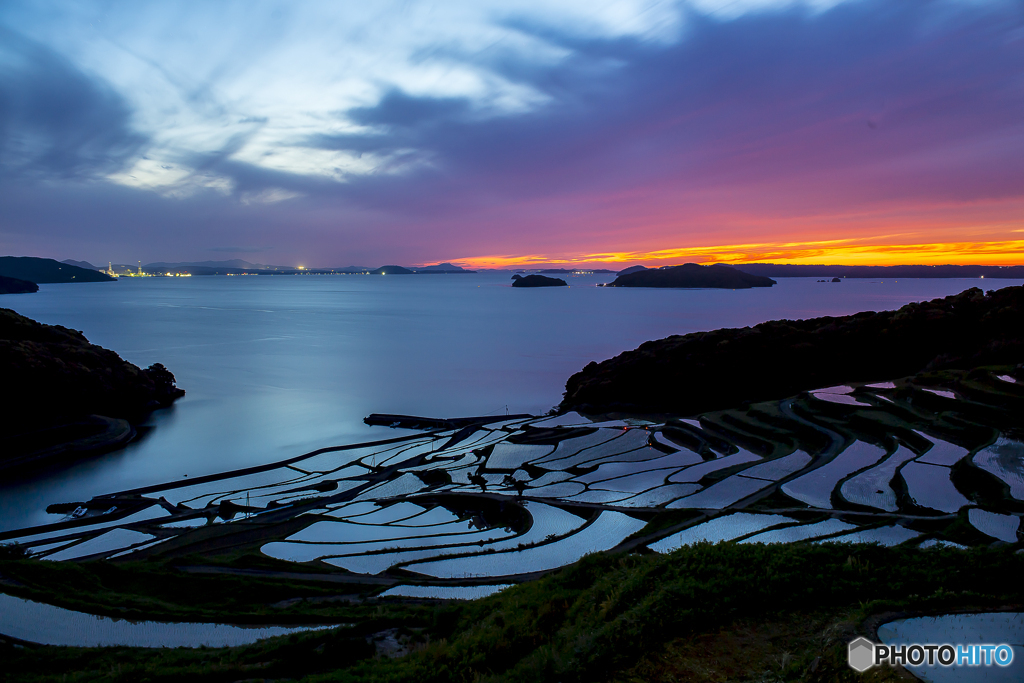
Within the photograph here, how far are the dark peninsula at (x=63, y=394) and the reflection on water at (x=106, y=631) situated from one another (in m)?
24.9

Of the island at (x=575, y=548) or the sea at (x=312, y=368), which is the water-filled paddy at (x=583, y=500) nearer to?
the island at (x=575, y=548)

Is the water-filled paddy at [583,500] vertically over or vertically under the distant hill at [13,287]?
under

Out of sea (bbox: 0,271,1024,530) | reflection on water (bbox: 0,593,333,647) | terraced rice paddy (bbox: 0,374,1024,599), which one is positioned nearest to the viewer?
reflection on water (bbox: 0,593,333,647)

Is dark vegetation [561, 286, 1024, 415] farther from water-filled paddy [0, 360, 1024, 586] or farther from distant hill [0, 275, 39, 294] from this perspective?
distant hill [0, 275, 39, 294]

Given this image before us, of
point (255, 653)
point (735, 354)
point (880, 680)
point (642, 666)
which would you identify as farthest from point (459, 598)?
point (735, 354)

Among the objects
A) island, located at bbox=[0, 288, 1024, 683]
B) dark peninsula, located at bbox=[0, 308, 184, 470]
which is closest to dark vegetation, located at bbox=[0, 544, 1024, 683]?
island, located at bbox=[0, 288, 1024, 683]

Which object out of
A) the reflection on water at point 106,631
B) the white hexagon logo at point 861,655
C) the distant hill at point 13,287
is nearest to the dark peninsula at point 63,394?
the reflection on water at point 106,631

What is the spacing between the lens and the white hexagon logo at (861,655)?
5.36 metres

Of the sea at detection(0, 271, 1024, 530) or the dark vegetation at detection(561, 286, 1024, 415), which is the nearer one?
the sea at detection(0, 271, 1024, 530)

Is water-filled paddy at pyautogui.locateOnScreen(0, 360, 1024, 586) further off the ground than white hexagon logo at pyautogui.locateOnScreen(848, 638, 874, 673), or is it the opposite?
white hexagon logo at pyautogui.locateOnScreen(848, 638, 874, 673)

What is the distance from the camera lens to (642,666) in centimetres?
604

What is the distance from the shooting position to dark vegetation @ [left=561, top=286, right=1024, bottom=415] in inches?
1596

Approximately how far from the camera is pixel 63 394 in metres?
38.2

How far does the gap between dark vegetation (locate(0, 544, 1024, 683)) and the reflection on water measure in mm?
684
